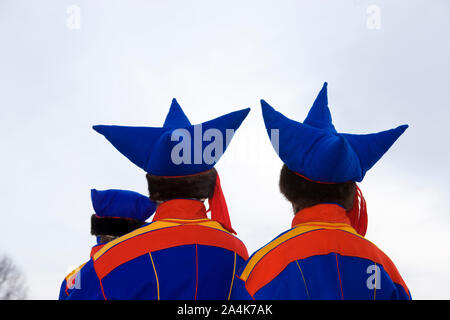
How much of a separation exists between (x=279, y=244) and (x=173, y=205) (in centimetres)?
83

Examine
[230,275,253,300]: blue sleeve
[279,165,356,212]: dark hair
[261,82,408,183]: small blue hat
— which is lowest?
[230,275,253,300]: blue sleeve

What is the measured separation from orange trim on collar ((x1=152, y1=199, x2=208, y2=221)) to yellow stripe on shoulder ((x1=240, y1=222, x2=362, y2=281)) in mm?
580

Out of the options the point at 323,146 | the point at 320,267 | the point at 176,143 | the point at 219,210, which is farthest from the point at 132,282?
the point at 323,146

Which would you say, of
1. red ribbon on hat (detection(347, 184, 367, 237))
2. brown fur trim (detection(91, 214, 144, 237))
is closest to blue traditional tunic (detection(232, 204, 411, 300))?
red ribbon on hat (detection(347, 184, 367, 237))

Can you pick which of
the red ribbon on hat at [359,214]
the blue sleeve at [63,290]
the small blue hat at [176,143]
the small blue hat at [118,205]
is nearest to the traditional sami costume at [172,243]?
the small blue hat at [176,143]

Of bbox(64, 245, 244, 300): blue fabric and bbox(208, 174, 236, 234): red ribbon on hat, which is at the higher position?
bbox(208, 174, 236, 234): red ribbon on hat

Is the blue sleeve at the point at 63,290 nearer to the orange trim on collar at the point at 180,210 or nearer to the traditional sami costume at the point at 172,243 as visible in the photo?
the traditional sami costume at the point at 172,243

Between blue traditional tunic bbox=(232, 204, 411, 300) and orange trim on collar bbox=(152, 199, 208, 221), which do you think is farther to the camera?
orange trim on collar bbox=(152, 199, 208, 221)

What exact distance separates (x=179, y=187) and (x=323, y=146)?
1.05 m

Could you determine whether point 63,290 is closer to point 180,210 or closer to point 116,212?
point 116,212

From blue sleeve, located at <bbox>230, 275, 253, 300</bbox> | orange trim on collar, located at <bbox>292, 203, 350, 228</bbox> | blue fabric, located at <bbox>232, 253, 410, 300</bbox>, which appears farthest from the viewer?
orange trim on collar, located at <bbox>292, 203, 350, 228</bbox>

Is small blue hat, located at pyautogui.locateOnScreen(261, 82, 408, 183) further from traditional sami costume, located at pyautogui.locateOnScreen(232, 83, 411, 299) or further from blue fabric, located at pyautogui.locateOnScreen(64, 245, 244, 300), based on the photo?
blue fabric, located at pyautogui.locateOnScreen(64, 245, 244, 300)

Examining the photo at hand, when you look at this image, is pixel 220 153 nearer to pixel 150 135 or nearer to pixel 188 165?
pixel 188 165

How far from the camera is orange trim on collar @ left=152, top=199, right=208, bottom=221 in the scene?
10.9 feet
